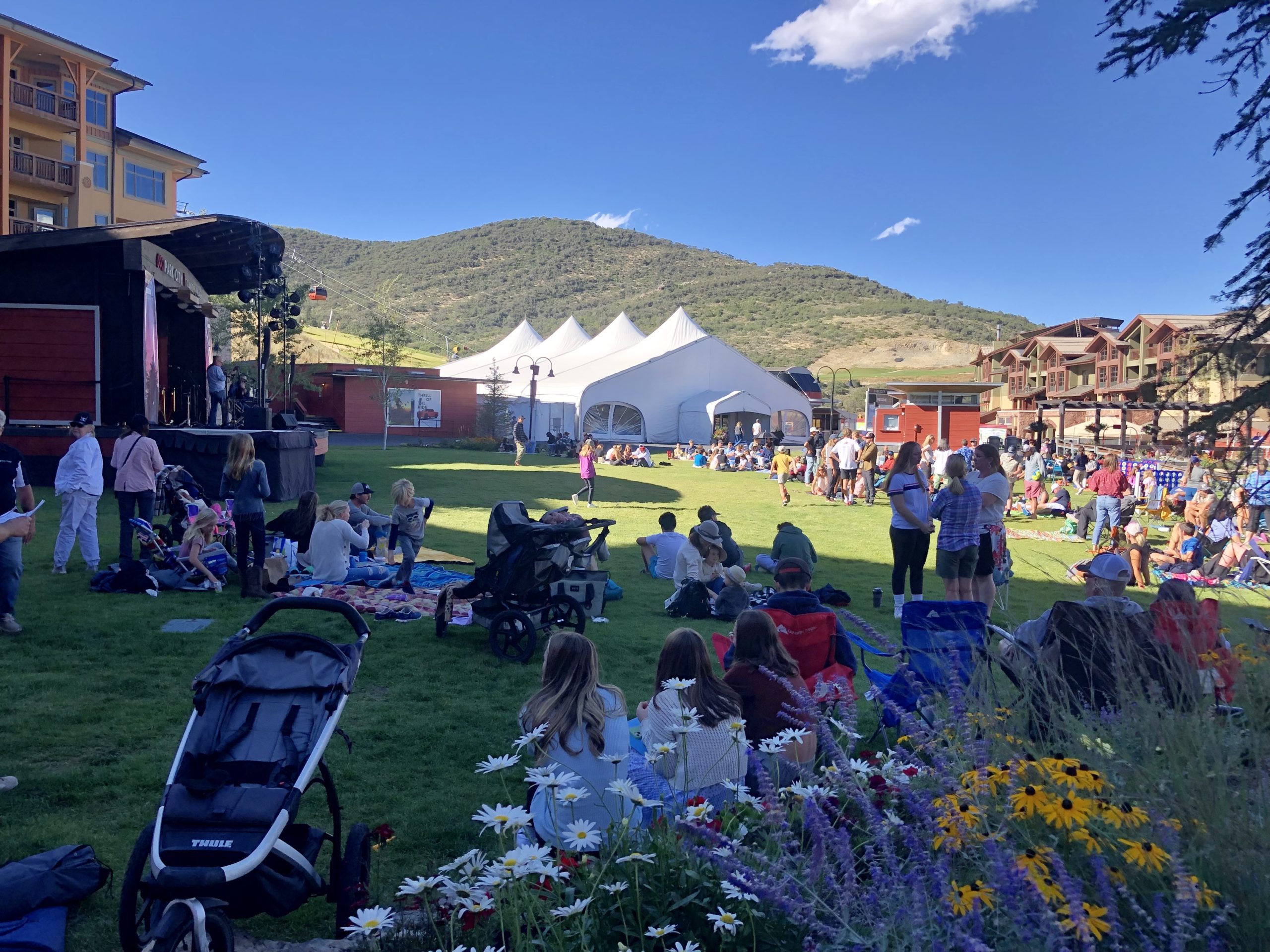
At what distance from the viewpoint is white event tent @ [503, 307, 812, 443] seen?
40.9 m

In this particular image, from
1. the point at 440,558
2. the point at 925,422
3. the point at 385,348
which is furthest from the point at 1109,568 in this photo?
the point at 385,348

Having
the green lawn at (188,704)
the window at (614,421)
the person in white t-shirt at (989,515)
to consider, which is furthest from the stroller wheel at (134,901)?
the window at (614,421)

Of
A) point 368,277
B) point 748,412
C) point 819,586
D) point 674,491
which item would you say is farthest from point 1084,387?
point 368,277

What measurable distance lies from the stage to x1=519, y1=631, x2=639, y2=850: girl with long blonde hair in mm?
12531

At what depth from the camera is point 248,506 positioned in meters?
8.49

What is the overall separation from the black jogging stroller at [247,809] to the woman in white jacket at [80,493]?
608cm

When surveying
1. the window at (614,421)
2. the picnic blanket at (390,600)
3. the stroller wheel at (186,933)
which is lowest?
the picnic blanket at (390,600)

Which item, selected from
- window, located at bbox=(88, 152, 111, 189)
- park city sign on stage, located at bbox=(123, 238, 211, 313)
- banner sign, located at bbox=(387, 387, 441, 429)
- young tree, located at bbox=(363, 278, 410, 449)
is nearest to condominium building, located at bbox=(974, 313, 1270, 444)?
park city sign on stage, located at bbox=(123, 238, 211, 313)

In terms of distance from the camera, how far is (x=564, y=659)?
3.43 m

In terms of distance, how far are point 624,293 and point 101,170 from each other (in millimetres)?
98528

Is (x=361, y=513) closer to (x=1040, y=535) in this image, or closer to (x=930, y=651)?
(x=930, y=651)

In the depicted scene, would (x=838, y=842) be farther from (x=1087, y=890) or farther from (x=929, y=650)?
(x=929, y=650)

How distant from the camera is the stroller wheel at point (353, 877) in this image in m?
3.02

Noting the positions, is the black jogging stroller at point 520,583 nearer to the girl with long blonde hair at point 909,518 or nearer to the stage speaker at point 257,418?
the girl with long blonde hair at point 909,518
